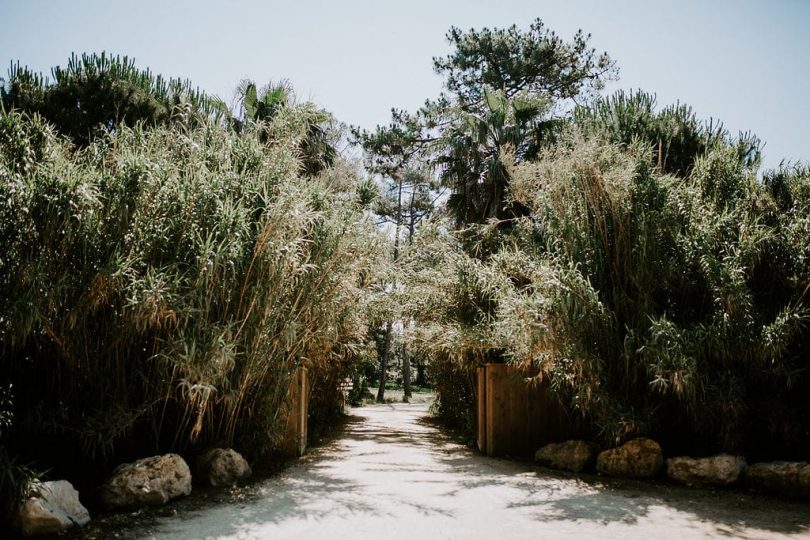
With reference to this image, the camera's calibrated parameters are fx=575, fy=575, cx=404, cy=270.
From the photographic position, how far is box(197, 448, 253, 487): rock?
5.01 meters

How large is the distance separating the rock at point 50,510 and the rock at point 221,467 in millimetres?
1309

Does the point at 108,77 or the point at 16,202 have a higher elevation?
the point at 108,77

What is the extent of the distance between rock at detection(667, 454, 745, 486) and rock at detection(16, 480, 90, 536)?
5003 mm

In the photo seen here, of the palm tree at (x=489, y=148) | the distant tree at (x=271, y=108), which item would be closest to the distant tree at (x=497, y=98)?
the palm tree at (x=489, y=148)

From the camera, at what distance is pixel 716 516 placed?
4340 mm

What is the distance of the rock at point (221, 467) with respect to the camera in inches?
197

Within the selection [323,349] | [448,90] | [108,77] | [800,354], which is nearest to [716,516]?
[800,354]

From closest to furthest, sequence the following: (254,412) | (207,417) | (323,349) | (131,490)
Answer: (131,490) → (207,417) → (254,412) → (323,349)

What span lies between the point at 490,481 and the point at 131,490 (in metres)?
3.27

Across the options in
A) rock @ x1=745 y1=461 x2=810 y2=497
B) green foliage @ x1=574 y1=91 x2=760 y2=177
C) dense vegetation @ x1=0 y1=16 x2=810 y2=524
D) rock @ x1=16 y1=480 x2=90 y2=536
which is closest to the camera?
rock @ x1=16 y1=480 x2=90 y2=536

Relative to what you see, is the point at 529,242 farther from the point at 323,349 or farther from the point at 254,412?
the point at 254,412

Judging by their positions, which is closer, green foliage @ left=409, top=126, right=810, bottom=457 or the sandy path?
the sandy path

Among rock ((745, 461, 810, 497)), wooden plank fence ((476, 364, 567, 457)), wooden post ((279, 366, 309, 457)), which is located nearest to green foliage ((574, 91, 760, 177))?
wooden plank fence ((476, 364, 567, 457))

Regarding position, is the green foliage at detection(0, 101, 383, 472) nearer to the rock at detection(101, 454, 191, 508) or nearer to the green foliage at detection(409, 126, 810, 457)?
the rock at detection(101, 454, 191, 508)
